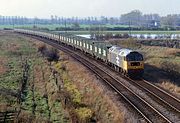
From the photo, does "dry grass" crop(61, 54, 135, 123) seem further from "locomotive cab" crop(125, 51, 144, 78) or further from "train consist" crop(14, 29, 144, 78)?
"locomotive cab" crop(125, 51, 144, 78)

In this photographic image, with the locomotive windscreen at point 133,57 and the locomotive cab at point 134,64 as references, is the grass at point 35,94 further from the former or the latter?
the locomotive windscreen at point 133,57

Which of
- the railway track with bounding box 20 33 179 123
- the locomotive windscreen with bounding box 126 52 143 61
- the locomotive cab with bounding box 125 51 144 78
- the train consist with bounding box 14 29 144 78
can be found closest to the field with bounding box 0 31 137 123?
the railway track with bounding box 20 33 179 123

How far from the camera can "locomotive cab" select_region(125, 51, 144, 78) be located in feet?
116

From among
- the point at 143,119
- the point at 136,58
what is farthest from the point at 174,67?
the point at 143,119

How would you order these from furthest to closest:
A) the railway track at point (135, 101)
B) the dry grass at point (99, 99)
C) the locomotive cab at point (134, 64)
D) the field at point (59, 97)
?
the locomotive cab at point (134, 64), the field at point (59, 97), the dry grass at point (99, 99), the railway track at point (135, 101)

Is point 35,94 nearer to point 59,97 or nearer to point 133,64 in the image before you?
point 59,97

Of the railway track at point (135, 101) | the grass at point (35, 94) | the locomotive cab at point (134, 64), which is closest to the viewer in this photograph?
the railway track at point (135, 101)

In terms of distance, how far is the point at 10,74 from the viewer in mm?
43156

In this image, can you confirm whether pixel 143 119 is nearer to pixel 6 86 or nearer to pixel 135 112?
pixel 135 112

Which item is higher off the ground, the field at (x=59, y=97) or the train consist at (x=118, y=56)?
the train consist at (x=118, y=56)

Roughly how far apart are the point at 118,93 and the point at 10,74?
731 inches

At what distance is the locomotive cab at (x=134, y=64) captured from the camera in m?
35.3

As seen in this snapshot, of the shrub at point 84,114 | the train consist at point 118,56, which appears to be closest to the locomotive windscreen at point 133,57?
the train consist at point 118,56

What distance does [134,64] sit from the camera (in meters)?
35.5
